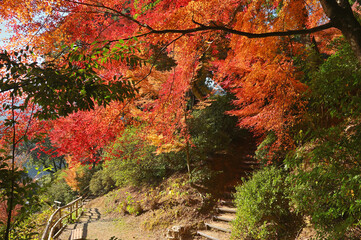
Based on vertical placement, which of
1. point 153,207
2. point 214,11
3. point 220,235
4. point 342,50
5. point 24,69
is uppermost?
point 214,11

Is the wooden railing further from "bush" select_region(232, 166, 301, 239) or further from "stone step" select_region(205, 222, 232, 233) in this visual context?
"bush" select_region(232, 166, 301, 239)

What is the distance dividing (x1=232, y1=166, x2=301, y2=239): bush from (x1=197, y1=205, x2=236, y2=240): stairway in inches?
44.0

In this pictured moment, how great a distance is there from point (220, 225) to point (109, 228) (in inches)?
194

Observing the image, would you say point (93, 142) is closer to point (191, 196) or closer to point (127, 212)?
point (191, 196)

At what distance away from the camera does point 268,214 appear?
5.42m

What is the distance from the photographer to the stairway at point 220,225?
22.5 feet

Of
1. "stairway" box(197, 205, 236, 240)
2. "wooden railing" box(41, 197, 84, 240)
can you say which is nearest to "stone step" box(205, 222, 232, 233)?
"stairway" box(197, 205, 236, 240)

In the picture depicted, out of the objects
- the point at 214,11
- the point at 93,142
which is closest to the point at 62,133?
the point at 93,142

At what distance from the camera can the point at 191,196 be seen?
29.1ft

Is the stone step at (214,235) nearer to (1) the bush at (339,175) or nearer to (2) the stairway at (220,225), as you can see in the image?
(2) the stairway at (220,225)

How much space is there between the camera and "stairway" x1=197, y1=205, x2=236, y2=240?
6.85m

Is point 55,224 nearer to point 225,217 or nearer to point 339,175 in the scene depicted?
point 225,217

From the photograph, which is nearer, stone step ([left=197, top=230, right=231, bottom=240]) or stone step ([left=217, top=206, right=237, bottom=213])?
stone step ([left=197, top=230, right=231, bottom=240])

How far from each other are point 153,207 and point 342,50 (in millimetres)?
8471
